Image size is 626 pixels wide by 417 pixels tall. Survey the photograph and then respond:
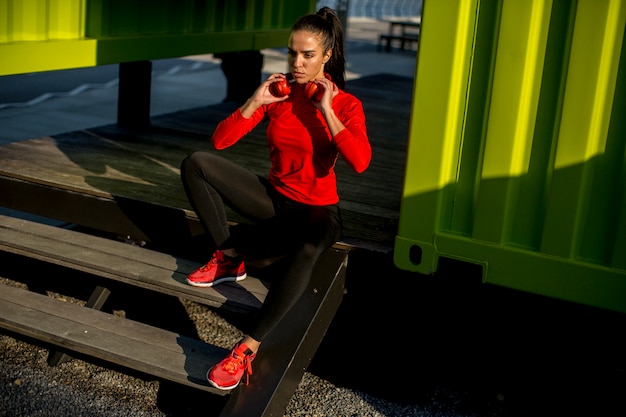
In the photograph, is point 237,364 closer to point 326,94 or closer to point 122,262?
point 122,262

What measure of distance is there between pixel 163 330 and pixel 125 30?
3.12 metres

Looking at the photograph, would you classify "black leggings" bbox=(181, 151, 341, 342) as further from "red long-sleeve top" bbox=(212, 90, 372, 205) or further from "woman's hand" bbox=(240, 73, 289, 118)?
"woman's hand" bbox=(240, 73, 289, 118)

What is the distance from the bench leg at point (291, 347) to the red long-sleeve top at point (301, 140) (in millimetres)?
385

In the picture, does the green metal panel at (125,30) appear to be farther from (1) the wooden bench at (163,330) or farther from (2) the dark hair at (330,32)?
(2) the dark hair at (330,32)

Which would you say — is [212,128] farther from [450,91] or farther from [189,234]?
[450,91]

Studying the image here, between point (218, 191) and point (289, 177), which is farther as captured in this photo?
point (218, 191)

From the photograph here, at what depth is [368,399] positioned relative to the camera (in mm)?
4223

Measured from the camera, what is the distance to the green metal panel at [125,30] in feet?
17.4

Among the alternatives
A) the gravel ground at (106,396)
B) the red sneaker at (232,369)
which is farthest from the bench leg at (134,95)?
the red sneaker at (232,369)

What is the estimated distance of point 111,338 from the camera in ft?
12.5

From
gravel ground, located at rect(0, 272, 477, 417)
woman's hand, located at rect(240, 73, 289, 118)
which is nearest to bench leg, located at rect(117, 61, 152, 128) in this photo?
gravel ground, located at rect(0, 272, 477, 417)

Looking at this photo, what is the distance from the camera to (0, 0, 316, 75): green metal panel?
5.30 m

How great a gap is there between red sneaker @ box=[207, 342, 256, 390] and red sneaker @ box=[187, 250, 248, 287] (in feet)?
1.74

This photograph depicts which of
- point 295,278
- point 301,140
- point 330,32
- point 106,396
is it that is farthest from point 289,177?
point 106,396
